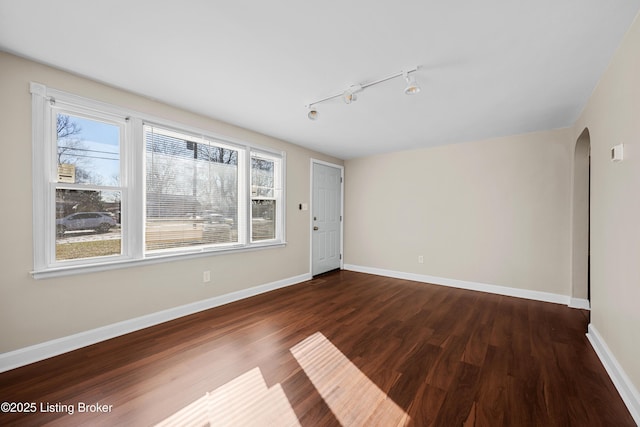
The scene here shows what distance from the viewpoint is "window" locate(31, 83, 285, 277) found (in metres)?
2.18

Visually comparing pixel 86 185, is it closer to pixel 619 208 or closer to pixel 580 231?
pixel 619 208

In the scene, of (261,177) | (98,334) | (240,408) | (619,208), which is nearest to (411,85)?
(619,208)

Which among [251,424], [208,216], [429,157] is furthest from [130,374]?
[429,157]

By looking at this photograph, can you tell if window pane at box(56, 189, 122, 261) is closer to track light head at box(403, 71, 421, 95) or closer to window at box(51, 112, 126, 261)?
window at box(51, 112, 126, 261)

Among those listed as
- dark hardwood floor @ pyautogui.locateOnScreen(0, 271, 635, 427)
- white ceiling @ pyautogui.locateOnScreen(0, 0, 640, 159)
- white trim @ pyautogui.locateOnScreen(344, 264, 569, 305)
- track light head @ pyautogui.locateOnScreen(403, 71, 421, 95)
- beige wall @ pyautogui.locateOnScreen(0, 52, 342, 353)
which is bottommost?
dark hardwood floor @ pyautogui.locateOnScreen(0, 271, 635, 427)

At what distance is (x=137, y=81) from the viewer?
2400 millimetres

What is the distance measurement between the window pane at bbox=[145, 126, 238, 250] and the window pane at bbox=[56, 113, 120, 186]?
0.30 metres

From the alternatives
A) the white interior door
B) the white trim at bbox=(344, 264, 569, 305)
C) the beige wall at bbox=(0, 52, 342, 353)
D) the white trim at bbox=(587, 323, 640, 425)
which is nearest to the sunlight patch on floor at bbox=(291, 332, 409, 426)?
the white trim at bbox=(587, 323, 640, 425)

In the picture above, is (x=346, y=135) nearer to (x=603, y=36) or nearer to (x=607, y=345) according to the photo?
(x=603, y=36)

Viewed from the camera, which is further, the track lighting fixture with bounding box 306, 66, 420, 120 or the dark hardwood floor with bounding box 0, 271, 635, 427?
the track lighting fixture with bounding box 306, 66, 420, 120

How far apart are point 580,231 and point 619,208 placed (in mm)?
2004

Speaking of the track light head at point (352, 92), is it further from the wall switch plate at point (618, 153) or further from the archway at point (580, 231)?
the archway at point (580, 231)

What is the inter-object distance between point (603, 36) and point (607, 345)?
2.37 metres

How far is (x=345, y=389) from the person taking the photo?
180 centimetres
